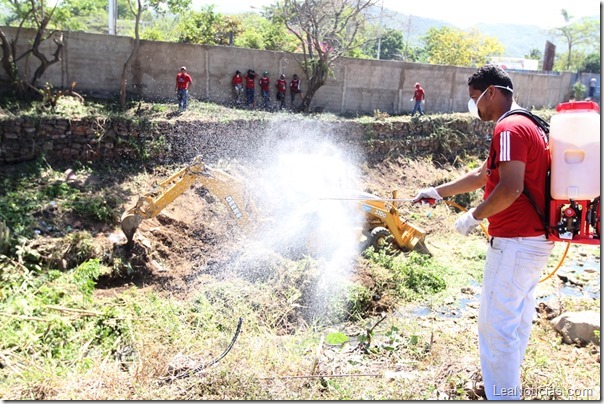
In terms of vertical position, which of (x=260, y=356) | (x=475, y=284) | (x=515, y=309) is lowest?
(x=475, y=284)

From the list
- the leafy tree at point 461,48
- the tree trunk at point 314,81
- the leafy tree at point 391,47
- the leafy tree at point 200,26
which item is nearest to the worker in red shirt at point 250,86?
the tree trunk at point 314,81

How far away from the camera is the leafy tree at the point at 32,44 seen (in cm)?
1173

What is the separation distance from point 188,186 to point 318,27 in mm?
10199

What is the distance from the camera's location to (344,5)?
16234mm

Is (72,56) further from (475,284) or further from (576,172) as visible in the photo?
(576,172)

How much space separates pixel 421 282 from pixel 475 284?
0.99 m

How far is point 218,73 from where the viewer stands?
1544cm

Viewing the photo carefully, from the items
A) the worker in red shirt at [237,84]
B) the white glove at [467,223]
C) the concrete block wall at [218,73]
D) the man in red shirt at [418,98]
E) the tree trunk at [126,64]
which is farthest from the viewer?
the man in red shirt at [418,98]

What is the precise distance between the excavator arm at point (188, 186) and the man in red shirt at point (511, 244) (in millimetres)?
4708

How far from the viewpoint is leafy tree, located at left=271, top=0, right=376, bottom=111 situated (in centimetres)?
1612

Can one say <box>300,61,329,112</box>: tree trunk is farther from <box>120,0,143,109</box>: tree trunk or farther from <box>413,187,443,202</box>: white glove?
<box>413,187,443,202</box>: white glove

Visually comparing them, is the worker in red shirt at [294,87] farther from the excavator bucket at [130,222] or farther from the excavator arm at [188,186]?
the excavator bucket at [130,222]

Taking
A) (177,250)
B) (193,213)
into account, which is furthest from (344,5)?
(177,250)

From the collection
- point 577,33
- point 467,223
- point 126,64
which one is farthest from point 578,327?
point 577,33
